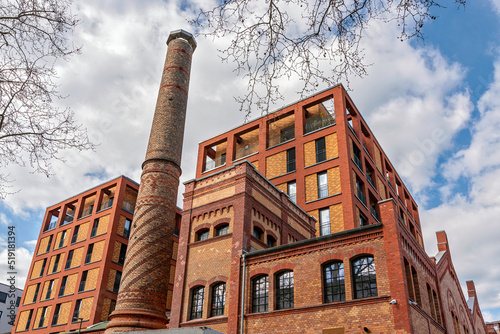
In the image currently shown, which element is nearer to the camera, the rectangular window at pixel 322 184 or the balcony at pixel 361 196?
the rectangular window at pixel 322 184

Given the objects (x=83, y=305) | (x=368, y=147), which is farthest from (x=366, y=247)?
(x=83, y=305)

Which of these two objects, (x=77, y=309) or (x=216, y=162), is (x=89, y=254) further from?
(x=216, y=162)

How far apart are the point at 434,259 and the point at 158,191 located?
48.5ft

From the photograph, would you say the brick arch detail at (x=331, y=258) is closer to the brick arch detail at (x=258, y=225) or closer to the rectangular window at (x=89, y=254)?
the brick arch detail at (x=258, y=225)

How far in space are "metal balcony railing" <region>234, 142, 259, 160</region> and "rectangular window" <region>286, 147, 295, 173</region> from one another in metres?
3.64

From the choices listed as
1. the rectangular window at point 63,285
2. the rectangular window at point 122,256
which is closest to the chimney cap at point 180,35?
the rectangular window at point 122,256

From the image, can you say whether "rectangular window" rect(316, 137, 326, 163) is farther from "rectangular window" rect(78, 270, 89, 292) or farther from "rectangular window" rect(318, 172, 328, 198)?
"rectangular window" rect(78, 270, 89, 292)

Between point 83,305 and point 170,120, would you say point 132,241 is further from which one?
point 83,305

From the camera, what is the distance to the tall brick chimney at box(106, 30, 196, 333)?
58.5 feet

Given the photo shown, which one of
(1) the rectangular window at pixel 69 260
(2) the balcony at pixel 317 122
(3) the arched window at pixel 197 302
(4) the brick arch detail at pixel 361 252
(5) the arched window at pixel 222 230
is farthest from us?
(1) the rectangular window at pixel 69 260

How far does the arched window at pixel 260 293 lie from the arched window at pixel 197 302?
105 inches

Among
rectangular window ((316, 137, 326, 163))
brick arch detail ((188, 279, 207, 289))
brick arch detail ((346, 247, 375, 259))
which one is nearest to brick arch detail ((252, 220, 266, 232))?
brick arch detail ((188, 279, 207, 289))

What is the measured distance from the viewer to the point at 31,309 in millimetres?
39781

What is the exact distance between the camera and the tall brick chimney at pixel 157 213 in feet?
58.5
